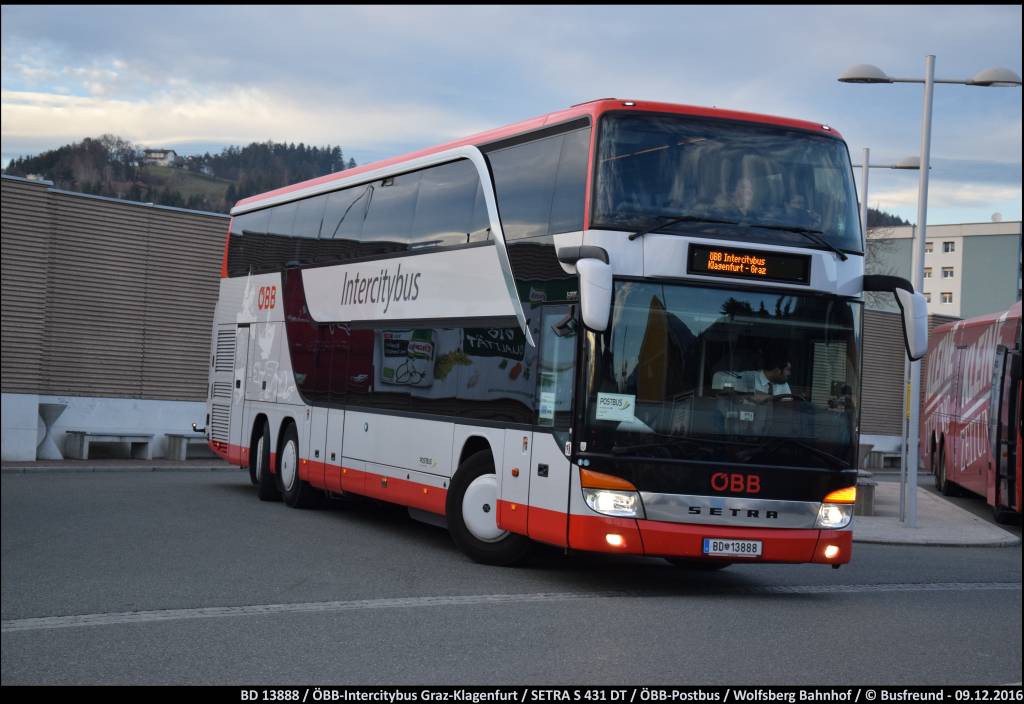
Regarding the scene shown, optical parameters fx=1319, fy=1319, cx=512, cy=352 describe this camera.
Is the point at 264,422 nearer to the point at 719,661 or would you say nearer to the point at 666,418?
the point at 666,418

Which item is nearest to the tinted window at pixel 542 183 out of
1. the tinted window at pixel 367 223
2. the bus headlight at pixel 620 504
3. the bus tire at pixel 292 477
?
the tinted window at pixel 367 223

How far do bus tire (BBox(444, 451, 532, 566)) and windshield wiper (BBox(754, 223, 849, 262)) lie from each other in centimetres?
369

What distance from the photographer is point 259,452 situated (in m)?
20.7

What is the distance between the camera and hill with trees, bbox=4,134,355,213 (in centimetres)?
1568

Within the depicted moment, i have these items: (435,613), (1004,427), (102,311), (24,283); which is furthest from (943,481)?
(435,613)

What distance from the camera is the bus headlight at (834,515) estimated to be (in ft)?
38.3

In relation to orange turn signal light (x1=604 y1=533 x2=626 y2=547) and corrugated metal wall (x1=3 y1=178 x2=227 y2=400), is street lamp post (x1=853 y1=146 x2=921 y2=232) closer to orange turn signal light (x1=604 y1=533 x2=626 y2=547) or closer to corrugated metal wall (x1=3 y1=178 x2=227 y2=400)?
corrugated metal wall (x1=3 y1=178 x2=227 y2=400)

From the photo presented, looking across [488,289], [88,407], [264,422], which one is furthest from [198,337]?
[488,289]

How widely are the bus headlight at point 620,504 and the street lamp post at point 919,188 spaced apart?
31.6 feet

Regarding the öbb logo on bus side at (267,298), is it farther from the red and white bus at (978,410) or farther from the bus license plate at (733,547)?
the red and white bus at (978,410)

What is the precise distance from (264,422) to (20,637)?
1233 centimetres

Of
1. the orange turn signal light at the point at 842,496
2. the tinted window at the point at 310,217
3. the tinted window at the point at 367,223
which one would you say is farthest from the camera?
the tinted window at the point at 310,217

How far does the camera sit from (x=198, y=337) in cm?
2980

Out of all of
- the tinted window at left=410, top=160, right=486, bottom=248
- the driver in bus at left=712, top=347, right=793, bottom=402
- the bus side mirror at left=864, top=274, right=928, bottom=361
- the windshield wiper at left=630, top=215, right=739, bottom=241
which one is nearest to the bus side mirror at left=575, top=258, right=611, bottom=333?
the windshield wiper at left=630, top=215, right=739, bottom=241
